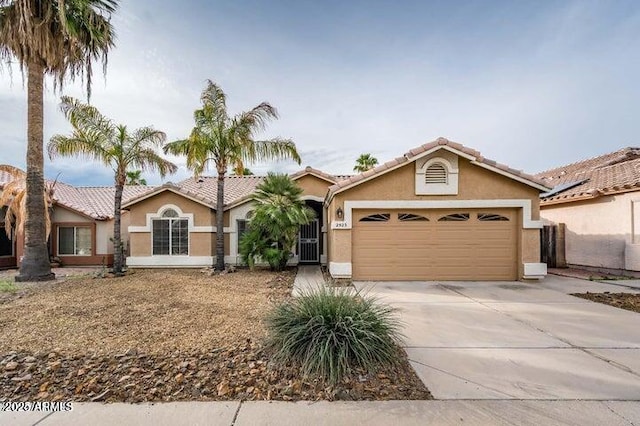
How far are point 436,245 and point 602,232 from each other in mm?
7852

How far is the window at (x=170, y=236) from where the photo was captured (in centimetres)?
1480

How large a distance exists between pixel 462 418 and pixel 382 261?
320 inches

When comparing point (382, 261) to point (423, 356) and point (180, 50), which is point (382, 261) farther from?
point (180, 50)

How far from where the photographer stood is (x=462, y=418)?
319 centimetres

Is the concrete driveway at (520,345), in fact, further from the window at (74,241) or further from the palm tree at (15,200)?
the window at (74,241)

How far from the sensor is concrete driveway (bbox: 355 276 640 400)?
3797mm

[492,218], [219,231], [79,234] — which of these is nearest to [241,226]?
[219,231]

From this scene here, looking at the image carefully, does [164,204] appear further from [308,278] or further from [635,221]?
[635,221]

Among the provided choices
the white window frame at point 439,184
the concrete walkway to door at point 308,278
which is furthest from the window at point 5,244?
the white window frame at point 439,184

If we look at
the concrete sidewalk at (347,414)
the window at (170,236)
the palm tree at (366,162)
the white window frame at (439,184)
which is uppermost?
the palm tree at (366,162)

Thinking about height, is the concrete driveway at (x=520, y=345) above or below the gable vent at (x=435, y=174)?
below

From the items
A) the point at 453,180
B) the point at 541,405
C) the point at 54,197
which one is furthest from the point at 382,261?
the point at 54,197

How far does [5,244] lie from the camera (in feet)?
50.6

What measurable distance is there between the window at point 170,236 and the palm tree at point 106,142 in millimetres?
2007
